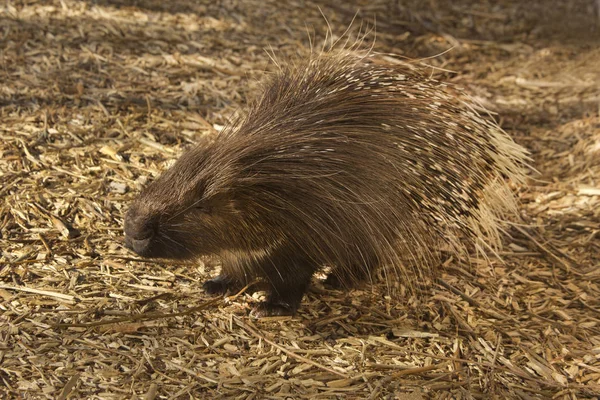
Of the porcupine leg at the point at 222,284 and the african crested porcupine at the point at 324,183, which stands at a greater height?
the african crested porcupine at the point at 324,183

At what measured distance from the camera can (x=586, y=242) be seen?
3867 mm

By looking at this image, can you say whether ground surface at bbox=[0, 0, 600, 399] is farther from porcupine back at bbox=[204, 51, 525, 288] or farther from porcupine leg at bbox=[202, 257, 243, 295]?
porcupine back at bbox=[204, 51, 525, 288]

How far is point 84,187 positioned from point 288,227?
1304 millimetres

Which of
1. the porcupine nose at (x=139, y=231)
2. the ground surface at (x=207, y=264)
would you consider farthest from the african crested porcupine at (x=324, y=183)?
the ground surface at (x=207, y=264)

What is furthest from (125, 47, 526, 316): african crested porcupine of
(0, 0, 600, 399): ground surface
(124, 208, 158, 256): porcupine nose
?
(0, 0, 600, 399): ground surface

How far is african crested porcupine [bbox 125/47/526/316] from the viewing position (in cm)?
288

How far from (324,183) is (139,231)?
30.0 inches

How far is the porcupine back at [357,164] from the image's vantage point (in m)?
2.89

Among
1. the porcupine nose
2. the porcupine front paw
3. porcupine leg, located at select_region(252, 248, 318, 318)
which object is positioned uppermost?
the porcupine nose

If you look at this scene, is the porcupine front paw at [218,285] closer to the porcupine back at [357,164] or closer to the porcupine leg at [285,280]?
the porcupine leg at [285,280]

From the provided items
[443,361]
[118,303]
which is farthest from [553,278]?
[118,303]

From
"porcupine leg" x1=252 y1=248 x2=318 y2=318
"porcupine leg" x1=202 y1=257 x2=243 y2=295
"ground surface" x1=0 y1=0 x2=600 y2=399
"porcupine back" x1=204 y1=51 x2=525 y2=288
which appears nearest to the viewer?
"ground surface" x1=0 y1=0 x2=600 y2=399

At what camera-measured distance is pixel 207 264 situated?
10.7ft

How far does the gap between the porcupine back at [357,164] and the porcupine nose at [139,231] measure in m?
0.34
